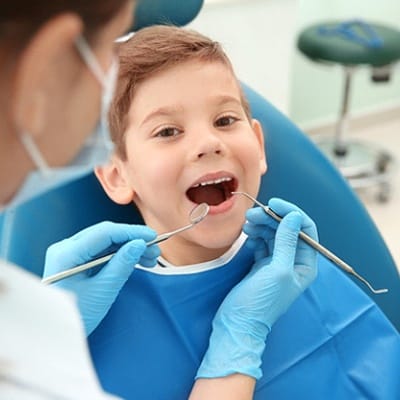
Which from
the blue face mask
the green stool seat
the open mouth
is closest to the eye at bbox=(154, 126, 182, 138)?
the open mouth

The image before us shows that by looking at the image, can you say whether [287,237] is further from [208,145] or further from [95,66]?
[95,66]

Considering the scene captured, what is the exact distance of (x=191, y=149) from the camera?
133cm

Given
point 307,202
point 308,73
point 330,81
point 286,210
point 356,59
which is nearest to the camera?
point 286,210

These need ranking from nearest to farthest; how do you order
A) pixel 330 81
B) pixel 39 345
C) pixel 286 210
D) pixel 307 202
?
pixel 39 345, pixel 286 210, pixel 307 202, pixel 330 81

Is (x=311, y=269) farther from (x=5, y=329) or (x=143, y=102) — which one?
(x=5, y=329)

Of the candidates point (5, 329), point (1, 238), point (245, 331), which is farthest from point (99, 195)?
point (5, 329)

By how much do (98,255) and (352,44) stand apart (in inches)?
77.9

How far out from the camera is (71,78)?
2.34 ft

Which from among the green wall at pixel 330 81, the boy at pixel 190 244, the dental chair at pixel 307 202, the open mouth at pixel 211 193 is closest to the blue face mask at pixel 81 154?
the boy at pixel 190 244

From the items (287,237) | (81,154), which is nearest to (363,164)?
(287,237)

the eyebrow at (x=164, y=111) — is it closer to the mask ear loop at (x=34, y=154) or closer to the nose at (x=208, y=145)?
the nose at (x=208, y=145)

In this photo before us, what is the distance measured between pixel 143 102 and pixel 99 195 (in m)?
0.28

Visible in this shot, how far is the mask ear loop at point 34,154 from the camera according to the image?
2.28 ft

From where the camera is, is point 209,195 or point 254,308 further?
point 209,195
